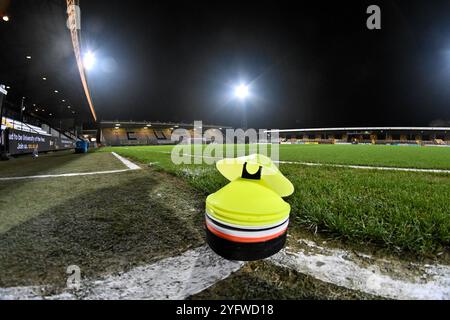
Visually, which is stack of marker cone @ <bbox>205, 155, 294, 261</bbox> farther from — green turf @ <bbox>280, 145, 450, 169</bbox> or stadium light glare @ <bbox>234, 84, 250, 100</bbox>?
stadium light glare @ <bbox>234, 84, 250, 100</bbox>

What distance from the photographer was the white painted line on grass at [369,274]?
0.95 metres

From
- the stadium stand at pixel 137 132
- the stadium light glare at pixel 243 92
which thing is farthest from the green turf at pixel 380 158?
the stadium stand at pixel 137 132

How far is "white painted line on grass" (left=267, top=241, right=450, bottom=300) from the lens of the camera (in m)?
0.95

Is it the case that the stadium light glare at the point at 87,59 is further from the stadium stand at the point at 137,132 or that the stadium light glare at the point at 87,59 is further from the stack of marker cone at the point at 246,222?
the stadium stand at the point at 137,132

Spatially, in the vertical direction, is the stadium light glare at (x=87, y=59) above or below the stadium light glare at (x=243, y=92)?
above

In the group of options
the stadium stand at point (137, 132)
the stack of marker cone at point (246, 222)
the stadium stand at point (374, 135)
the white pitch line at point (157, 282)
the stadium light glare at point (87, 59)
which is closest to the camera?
the white pitch line at point (157, 282)

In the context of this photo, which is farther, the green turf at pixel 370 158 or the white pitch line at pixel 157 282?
the green turf at pixel 370 158

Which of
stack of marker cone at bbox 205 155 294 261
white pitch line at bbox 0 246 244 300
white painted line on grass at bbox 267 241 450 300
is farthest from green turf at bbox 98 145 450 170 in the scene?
white pitch line at bbox 0 246 244 300

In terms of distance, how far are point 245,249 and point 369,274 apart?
648 mm

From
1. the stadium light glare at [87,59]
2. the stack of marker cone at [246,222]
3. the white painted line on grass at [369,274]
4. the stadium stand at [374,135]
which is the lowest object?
the white painted line on grass at [369,274]

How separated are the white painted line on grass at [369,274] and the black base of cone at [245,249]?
107mm
